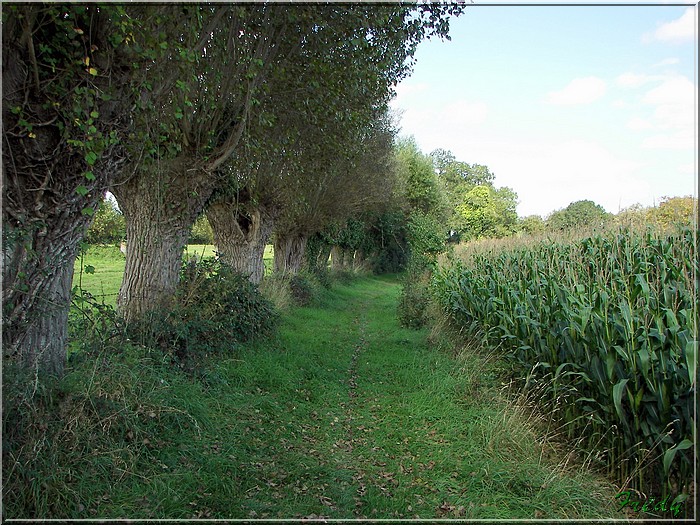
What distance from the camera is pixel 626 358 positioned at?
3891 mm

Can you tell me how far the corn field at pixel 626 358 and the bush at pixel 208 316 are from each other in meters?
4.56

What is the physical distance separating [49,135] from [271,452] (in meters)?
3.75

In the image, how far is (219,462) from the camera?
4328 millimetres

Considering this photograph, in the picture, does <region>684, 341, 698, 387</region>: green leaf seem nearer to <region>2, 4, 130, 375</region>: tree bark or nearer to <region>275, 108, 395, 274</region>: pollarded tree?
<region>2, 4, 130, 375</region>: tree bark

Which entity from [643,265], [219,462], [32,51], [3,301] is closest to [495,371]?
[643,265]

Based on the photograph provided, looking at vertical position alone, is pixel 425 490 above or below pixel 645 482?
below

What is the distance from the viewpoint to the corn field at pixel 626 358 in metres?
3.63

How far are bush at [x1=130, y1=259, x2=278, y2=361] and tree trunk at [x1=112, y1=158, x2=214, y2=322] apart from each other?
0.38 metres

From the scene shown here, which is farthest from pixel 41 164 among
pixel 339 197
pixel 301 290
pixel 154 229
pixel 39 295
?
pixel 339 197

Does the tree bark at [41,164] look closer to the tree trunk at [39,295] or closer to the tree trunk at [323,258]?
the tree trunk at [39,295]

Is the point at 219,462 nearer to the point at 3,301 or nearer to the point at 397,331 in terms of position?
the point at 3,301

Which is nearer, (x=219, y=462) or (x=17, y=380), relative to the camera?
(x=17, y=380)

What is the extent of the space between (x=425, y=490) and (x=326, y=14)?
6.14 m

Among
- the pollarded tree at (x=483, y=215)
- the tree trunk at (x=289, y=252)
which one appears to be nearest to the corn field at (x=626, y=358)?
the tree trunk at (x=289, y=252)
